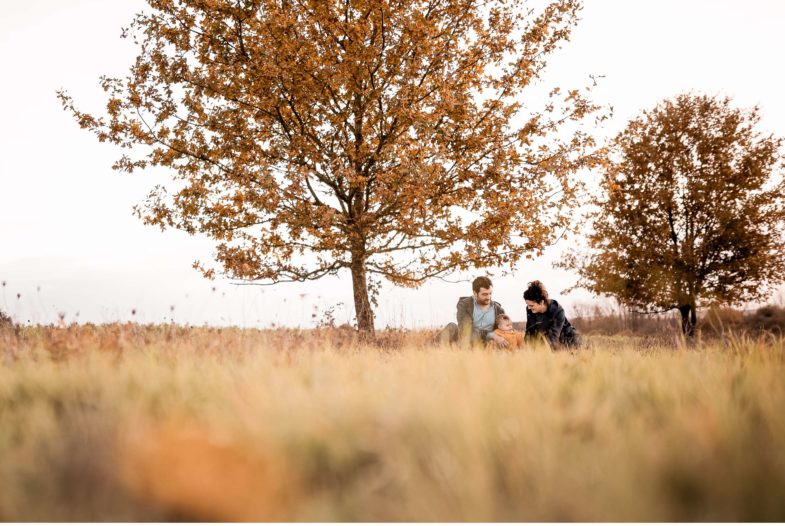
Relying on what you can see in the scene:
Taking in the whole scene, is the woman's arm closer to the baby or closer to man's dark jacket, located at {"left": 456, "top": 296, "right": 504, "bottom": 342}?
the baby

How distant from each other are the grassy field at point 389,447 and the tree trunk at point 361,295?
7997 millimetres

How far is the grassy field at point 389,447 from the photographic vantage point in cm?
201

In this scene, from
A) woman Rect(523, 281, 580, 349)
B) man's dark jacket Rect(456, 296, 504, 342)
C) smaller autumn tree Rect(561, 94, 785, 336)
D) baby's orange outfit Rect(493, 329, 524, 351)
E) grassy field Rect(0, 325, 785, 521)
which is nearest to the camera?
grassy field Rect(0, 325, 785, 521)

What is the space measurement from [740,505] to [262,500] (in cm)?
173

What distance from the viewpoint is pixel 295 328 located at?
1017 cm

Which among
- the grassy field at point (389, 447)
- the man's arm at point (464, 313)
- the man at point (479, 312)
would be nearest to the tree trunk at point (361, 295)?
the man at point (479, 312)

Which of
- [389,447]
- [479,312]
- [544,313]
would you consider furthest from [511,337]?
[389,447]

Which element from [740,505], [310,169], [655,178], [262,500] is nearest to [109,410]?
[262,500]

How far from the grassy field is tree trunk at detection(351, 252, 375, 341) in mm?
7997

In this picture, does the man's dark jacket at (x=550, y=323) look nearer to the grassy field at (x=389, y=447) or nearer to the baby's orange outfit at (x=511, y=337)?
the baby's orange outfit at (x=511, y=337)

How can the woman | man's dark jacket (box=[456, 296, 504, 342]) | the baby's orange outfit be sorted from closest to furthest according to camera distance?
the woman, the baby's orange outfit, man's dark jacket (box=[456, 296, 504, 342])

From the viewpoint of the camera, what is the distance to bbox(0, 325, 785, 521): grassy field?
2.01 meters

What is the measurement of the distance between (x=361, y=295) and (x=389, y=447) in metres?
9.73

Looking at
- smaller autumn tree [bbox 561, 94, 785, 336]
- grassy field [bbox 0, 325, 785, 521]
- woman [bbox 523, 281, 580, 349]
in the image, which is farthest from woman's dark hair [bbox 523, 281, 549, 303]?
smaller autumn tree [bbox 561, 94, 785, 336]
